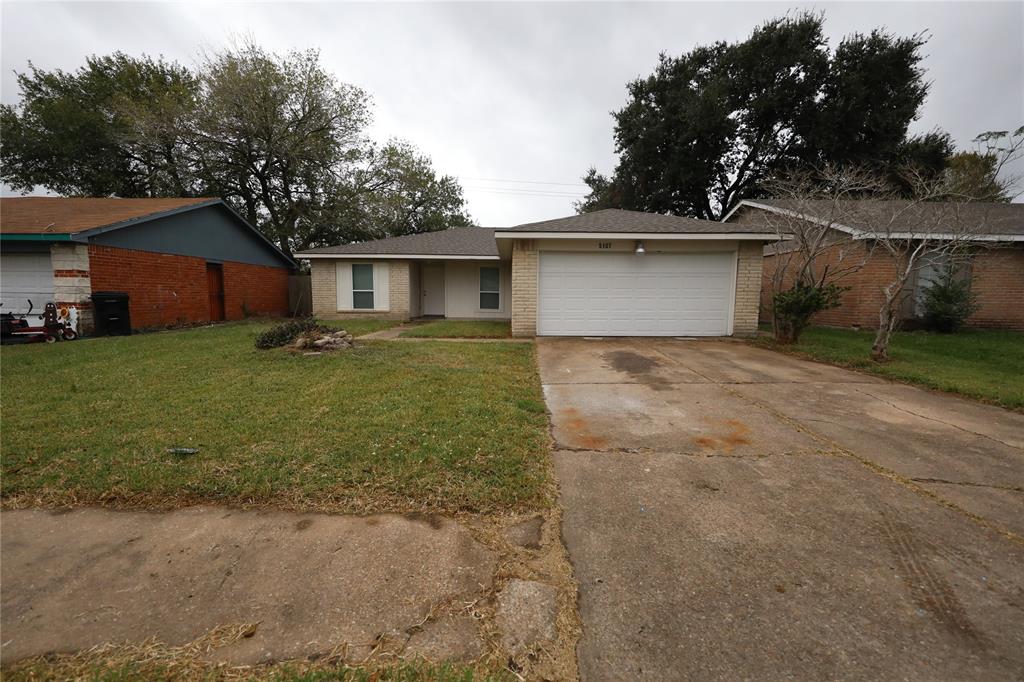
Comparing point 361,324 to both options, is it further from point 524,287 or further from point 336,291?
point 524,287

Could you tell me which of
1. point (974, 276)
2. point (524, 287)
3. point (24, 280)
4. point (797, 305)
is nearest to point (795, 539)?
point (797, 305)

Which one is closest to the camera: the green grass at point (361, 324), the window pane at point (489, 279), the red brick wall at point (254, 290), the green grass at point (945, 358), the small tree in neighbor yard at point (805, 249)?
the green grass at point (945, 358)

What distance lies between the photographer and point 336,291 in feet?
48.8

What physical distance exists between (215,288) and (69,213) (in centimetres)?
384

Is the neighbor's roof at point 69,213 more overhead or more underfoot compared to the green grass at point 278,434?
more overhead

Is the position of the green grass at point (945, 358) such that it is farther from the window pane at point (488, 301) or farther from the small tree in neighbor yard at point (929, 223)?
the window pane at point (488, 301)

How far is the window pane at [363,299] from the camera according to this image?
48.8 feet

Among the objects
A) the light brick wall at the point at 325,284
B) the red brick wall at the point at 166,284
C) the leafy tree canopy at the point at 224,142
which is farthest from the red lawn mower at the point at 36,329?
the leafy tree canopy at the point at 224,142

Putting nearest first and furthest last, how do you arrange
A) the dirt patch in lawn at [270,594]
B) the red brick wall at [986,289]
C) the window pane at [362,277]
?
the dirt patch in lawn at [270,594]
the red brick wall at [986,289]
the window pane at [362,277]

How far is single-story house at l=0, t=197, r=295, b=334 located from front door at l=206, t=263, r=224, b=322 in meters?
0.03

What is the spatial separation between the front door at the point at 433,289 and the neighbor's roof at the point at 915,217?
11025mm

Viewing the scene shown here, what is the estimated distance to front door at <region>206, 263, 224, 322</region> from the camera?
13685 mm

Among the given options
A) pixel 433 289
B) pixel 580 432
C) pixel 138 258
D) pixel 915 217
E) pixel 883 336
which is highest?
pixel 915 217

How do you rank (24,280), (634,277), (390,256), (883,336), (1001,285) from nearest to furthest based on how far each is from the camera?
(883,336) → (24,280) → (634,277) → (1001,285) → (390,256)
